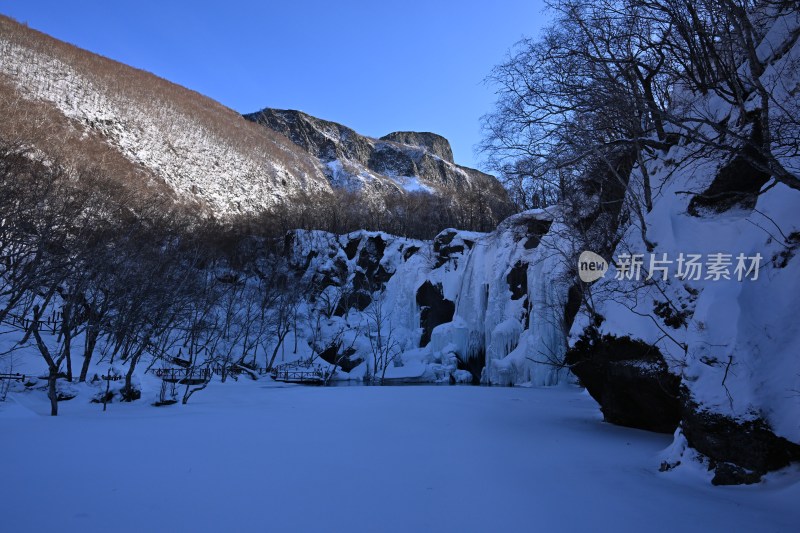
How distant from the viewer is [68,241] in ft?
40.3

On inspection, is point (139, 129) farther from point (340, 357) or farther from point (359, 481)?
point (359, 481)

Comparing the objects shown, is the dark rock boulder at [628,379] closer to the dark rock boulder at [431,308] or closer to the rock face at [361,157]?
the dark rock boulder at [431,308]

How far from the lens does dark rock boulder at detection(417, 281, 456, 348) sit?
28406 millimetres

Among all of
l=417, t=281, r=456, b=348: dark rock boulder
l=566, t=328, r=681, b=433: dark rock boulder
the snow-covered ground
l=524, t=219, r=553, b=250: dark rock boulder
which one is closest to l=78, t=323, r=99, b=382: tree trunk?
the snow-covered ground

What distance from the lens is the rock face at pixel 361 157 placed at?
81750 mm

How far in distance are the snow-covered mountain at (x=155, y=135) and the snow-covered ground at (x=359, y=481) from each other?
22952 millimetres

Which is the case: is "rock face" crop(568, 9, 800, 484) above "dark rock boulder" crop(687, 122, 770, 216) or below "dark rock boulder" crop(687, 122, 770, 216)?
below

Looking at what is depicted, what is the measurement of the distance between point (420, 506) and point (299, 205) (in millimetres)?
51405

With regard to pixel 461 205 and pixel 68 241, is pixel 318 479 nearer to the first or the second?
pixel 68 241

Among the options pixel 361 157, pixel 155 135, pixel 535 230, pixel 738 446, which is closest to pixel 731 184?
pixel 738 446

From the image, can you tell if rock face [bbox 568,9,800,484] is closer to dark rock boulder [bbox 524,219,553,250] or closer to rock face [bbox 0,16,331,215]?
dark rock boulder [bbox 524,219,553,250]

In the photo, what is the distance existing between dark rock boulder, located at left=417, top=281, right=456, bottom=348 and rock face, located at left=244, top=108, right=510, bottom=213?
1975 inches

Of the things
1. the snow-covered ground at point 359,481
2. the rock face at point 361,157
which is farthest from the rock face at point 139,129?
the snow-covered ground at point 359,481

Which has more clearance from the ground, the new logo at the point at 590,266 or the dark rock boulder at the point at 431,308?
the new logo at the point at 590,266
